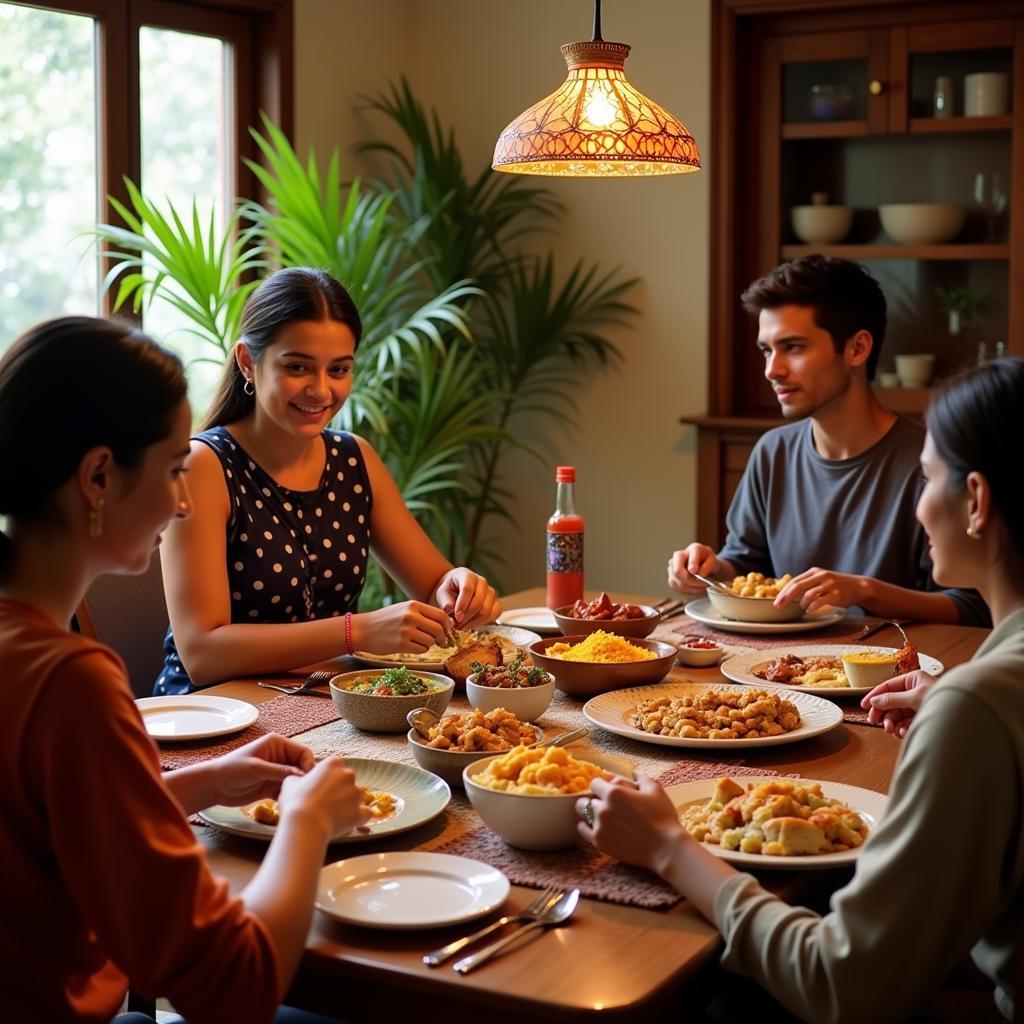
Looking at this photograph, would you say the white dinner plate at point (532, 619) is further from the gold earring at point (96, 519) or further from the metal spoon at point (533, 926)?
the gold earring at point (96, 519)

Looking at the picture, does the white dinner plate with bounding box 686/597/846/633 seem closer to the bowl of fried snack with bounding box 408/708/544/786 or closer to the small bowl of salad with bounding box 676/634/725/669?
the small bowl of salad with bounding box 676/634/725/669

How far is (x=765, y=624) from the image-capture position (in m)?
2.61

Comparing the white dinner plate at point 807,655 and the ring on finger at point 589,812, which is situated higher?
the ring on finger at point 589,812

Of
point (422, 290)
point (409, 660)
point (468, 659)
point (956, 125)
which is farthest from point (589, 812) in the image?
point (422, 290)

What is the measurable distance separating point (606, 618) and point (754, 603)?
0.38 meters

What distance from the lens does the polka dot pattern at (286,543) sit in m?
2.48

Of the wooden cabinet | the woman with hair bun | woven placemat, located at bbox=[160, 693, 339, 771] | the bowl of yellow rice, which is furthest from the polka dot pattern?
the wooden cabinet

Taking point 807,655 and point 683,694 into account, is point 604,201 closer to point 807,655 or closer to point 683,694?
point 807,655

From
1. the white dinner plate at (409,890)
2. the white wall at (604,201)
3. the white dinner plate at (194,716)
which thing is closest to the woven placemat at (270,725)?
the white dinner plate at (194,716)

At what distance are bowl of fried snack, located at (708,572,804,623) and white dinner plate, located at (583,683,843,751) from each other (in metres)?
0.48

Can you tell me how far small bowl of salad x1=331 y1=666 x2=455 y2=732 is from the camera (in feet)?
6.28

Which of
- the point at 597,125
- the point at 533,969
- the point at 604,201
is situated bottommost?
the point at 533,969

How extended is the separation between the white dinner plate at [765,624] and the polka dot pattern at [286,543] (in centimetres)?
64

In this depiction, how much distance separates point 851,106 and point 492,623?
2.62m
